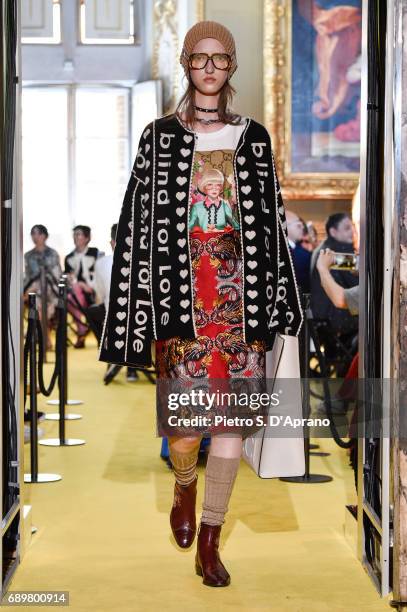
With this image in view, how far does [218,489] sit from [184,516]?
0.20 m

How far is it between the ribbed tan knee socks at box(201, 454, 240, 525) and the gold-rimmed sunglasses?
4.46 ft

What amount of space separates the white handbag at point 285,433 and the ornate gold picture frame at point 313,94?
35.9 feet

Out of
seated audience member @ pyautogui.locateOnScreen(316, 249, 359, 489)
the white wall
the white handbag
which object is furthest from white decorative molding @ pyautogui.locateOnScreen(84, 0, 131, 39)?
→ the white handbag

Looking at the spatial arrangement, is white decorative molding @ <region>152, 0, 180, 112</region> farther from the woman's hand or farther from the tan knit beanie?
the tan knit beanie

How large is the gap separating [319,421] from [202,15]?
8.37m

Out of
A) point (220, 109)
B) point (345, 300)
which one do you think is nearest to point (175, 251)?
point (220, 109)

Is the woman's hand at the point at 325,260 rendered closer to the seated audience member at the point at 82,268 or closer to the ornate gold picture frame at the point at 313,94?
the seated audience member at the point at 82,268

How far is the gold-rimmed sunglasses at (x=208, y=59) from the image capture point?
390 cm

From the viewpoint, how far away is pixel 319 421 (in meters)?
8.06

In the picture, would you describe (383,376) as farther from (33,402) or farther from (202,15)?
(202,15)

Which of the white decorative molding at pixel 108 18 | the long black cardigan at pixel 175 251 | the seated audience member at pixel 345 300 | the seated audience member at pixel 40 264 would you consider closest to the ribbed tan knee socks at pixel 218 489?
the long black cardigan at pixel 175 251

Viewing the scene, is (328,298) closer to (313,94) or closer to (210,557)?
(210,557)

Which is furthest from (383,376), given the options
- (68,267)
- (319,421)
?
(68,267)

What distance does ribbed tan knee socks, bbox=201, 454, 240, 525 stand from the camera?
386 centimetres
